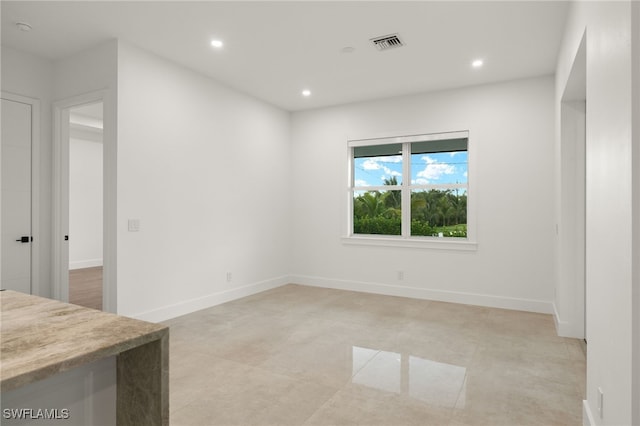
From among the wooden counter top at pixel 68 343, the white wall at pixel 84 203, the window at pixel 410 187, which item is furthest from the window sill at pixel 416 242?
the white wall at pixel 84 203

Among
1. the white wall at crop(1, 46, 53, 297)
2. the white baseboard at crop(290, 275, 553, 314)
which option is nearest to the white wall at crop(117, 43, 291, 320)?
the white baseboard at crop(290, 275, 553, 314)

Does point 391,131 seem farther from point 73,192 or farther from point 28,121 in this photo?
point 73,192

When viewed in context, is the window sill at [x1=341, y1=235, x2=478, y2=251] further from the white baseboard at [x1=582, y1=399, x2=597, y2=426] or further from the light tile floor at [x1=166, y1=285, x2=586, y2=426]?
the white baseboard at [x1=582, y1=399, x2=597, y2=426]

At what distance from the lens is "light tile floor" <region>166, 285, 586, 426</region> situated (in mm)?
2273

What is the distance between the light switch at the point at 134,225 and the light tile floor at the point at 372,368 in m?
1.11

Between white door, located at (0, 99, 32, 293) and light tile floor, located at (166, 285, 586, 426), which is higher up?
white door, located at (0, 99, 32, 293)

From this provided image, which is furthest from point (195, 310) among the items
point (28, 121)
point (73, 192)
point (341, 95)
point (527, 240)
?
point (73, 192)

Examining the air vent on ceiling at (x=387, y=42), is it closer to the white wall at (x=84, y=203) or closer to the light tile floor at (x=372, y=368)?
the light tile floor at (x=372, y=368)

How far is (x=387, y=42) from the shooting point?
3756mm

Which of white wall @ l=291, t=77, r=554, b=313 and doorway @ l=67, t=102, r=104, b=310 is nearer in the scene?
white wall @ l=291, t=77, r=554, b=313

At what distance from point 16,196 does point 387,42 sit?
4.18m

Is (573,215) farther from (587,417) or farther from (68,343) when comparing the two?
(68,343)

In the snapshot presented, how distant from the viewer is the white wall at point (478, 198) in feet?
15.2

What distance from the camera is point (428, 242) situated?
208 inches
